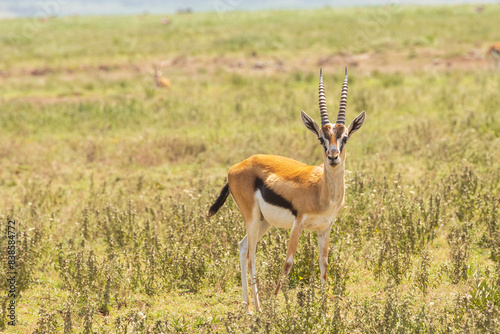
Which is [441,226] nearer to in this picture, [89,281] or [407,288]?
[407,288]

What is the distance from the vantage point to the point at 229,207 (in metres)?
7.40

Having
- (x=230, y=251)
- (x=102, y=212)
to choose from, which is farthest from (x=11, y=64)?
(x=230, y=251)

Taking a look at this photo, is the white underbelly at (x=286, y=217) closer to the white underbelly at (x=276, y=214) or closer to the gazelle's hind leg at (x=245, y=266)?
the white underbelly at (x=276, y=214)

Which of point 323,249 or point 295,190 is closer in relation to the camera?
point 295,190

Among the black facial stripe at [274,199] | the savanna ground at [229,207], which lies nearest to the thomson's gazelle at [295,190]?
the black facial stripe at [274,199]

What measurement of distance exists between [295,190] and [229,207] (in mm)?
2428

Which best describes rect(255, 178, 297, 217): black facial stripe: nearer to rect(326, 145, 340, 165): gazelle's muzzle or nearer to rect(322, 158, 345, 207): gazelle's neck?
rect(322, 158, 345, 207): gazelle's neck

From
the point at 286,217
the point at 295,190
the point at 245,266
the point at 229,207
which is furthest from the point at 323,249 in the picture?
the point at 229,207

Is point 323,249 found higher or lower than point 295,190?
lower

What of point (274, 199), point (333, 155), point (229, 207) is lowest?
point (229, 207)

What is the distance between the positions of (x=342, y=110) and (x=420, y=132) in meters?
6.69

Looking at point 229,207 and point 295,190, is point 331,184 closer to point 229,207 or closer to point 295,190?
point 295,190

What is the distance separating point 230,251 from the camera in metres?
6.42

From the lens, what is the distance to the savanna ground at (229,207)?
16.8ft
